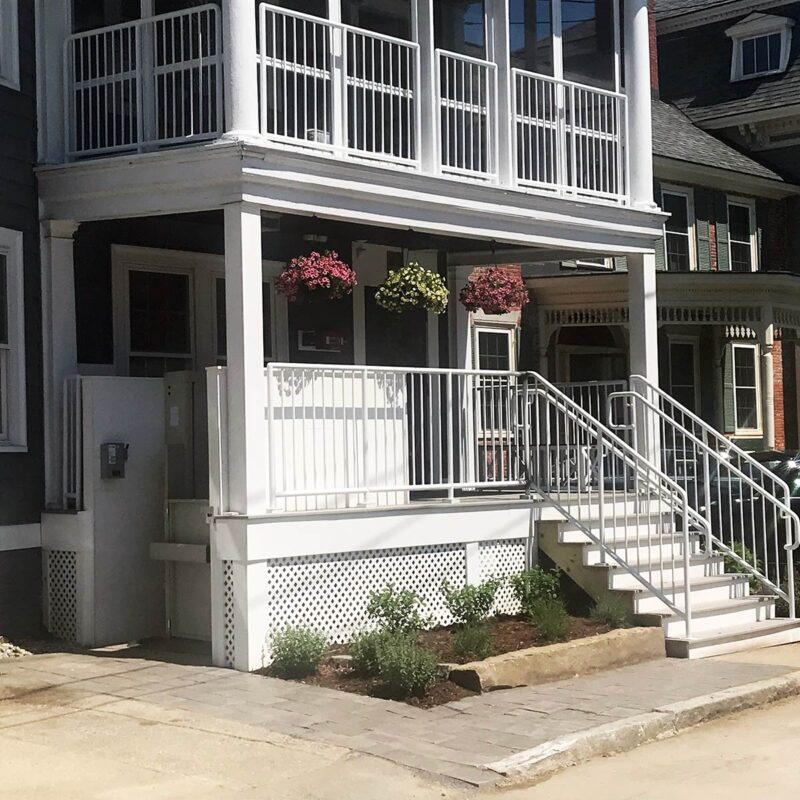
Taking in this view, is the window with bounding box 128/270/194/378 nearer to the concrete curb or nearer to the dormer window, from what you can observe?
the concrete curb

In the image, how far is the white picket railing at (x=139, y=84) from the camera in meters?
11.4

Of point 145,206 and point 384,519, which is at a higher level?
point 145,206

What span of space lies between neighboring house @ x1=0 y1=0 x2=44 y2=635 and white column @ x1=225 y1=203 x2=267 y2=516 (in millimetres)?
2089

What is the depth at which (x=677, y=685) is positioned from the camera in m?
10.1

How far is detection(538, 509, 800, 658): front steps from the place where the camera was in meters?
11.9

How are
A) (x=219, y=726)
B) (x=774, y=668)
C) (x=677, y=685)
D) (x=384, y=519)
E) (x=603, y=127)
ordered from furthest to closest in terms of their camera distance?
(x=603, y=127), (x=384, y=519), (x=774, y=668), (x=677, y=685), (x=219, y=726)

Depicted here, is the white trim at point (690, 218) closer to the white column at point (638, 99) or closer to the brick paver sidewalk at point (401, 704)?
the white column at point (638, 99)

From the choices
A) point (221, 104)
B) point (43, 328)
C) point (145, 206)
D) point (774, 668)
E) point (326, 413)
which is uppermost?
point (221, 104)

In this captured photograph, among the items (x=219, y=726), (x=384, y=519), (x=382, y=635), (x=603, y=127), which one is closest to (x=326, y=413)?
(x=384, y=519)

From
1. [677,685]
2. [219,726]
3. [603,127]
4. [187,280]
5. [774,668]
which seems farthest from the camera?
[603,127]

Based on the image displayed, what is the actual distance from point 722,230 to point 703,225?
0.64 metres

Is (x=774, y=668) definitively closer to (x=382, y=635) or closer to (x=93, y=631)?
(x=382, y=635)

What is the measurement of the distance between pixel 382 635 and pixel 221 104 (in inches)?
179

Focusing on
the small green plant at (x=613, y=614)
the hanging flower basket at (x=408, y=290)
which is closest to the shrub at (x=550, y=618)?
the small green plant at (x=613, y=614)
